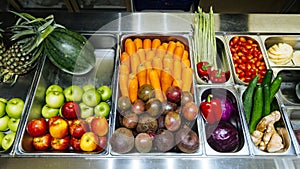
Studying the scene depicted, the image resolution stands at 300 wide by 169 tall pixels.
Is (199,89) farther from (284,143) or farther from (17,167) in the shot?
(17,167)

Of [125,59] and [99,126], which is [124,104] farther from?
[125,59]

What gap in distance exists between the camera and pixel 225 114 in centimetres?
138

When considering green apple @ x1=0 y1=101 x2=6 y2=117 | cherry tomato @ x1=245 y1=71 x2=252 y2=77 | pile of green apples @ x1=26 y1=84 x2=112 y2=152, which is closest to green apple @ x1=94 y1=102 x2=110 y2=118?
pile of green apples @ x1=26 y1=84 x2=112 y2=152

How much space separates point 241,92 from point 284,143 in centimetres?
33

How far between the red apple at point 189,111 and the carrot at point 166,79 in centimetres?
20

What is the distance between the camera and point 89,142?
4.13 feet

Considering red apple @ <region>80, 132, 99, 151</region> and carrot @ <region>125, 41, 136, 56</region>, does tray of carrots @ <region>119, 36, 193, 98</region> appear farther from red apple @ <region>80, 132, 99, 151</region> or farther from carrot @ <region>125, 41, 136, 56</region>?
red apple @ <region>80, 132, 99, 151</region>

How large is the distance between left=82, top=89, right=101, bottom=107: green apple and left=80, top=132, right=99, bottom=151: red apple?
0.21 metres

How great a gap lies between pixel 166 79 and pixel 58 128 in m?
0.61

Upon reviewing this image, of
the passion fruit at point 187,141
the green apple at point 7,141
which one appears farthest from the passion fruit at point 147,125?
the green apple at point 7,141

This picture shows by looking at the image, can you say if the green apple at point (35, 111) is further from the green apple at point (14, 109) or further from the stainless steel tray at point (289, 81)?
the stainless steel tray at point (289, 81)

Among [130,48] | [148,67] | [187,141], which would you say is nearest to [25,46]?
[130,48]

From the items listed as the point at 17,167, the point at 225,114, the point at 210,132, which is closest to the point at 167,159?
the point at 210,132

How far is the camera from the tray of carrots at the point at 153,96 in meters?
1.21
